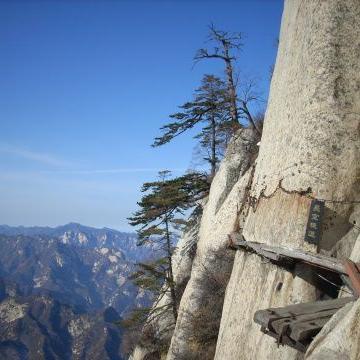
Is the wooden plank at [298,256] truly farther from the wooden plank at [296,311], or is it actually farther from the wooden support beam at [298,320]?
the wooden support beam at [298,320]

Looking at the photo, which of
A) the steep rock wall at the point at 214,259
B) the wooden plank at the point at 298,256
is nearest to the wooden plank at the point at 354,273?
the wooden plank at the point at 298,256

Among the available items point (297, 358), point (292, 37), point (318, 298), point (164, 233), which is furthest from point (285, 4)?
point (164, 233)

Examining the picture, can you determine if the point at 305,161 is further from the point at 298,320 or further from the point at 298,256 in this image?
the point at 298,320

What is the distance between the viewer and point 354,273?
7836 mm

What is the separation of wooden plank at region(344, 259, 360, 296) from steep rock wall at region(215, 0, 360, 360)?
3.04 metres

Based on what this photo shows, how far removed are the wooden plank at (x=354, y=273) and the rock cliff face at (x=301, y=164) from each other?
9.94 feet

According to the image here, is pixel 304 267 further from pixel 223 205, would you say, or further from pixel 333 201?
pixel 223 205

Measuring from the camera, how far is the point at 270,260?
39.4ft

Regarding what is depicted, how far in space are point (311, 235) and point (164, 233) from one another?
57.7 feet

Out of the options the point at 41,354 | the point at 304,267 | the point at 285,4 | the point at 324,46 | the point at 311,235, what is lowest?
the point at 41,354

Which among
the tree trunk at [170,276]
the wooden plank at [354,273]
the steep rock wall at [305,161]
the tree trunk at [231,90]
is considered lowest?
the tree trunk at [170,276]

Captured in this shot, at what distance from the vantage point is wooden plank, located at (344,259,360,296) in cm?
765

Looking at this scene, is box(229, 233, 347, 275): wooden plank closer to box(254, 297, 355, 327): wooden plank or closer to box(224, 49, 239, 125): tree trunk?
box(254, 297, 355, 327): wooden plank

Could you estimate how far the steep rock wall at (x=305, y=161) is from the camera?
448 inches
